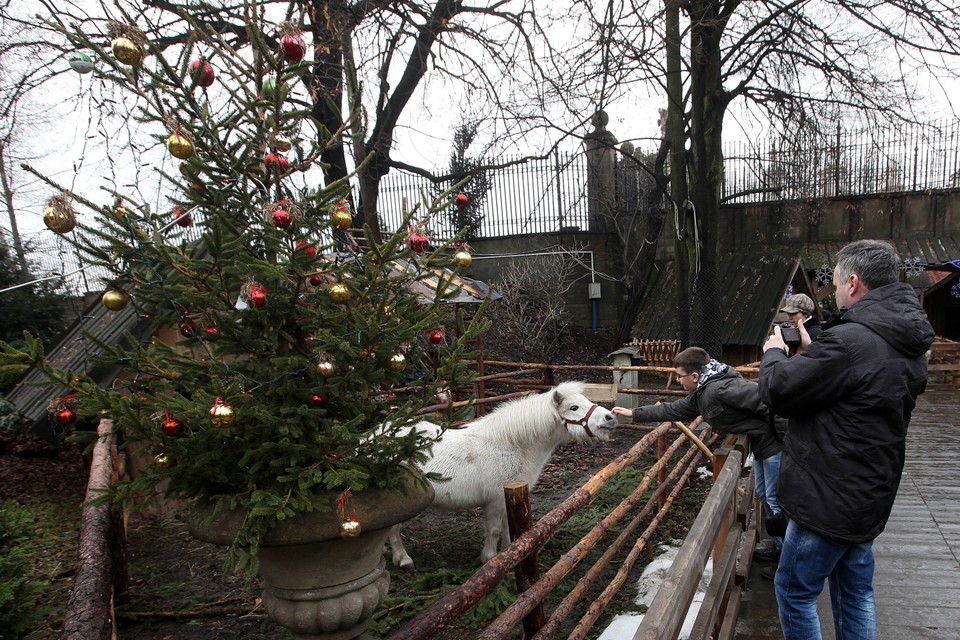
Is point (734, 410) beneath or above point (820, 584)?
above

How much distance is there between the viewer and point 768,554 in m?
3.50

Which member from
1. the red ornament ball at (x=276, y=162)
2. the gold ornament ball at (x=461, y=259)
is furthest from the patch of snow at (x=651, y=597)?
the red ornament ball at (x=276, y=162)

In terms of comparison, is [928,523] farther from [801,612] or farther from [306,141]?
[306,141]

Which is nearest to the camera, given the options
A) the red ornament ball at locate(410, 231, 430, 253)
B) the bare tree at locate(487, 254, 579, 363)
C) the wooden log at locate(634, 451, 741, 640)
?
the wooden log at locate(634, 451, 741, 640)

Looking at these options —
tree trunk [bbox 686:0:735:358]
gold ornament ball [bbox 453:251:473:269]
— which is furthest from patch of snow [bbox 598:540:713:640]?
tree trunk [bbox 686:0:735:358]

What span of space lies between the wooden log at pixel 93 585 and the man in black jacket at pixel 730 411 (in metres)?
2.82

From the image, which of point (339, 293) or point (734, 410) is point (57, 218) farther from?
point (734, 410)

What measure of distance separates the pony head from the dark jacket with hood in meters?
1.76

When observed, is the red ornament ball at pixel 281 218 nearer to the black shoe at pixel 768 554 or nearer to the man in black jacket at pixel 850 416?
the man in black jacket at pixel 850 416

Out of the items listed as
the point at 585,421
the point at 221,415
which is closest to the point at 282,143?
the point at 221,415

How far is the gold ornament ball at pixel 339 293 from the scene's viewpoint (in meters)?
1.78

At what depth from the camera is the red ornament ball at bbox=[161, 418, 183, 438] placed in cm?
159

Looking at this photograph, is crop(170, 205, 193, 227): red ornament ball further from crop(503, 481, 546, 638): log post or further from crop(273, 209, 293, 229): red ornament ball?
crop(503, 481, 546, 638): log post

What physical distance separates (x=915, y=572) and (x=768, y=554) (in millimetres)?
858
